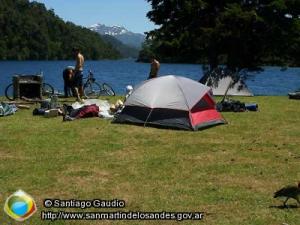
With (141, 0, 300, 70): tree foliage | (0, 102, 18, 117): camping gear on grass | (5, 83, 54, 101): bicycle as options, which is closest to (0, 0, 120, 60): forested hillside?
(141, 0, 300, 70): tree foliage

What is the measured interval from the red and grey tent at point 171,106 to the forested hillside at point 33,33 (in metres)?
132

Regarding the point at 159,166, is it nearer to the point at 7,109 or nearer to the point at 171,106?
the point at 171,106

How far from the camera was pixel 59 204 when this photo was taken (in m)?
7.71

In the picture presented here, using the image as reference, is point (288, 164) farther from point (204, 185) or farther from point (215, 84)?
point (215, 84)

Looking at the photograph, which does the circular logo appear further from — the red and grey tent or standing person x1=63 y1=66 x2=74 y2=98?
standing person x1=63 y1=66 x2=74 y2=98

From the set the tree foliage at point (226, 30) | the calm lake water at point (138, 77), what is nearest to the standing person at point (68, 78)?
the tree foliage at point (226, 30)

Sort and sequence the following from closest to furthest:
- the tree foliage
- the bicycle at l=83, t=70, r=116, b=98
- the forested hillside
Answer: the bicycle at l=83, t=70, r=116, b=98
the tree foliage
the forested hillside

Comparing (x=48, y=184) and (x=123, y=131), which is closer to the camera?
(x=48, y=184)

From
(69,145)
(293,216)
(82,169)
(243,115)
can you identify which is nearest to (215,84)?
(243,115)

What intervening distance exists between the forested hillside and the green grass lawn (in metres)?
134

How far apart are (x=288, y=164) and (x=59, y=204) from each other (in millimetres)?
4851

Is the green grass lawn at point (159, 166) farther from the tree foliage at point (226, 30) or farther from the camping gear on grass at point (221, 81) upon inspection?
the tree foliage at point (226, 30)

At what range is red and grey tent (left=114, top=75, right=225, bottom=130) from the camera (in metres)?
14.4

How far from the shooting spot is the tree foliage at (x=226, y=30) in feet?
91.6
